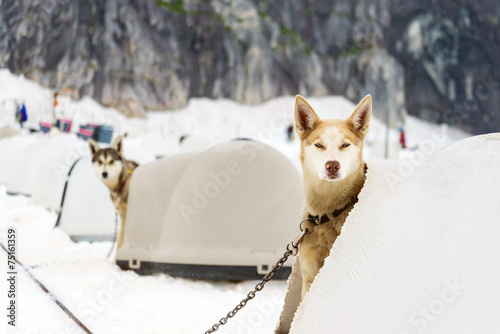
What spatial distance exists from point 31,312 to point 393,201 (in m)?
3.02

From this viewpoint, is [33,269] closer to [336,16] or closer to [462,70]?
[336,16]

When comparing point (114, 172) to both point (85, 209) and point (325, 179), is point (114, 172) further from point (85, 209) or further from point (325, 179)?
point (325, 179)

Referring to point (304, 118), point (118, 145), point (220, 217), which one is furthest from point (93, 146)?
point (304, 118)

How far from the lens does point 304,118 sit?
6.23 feet

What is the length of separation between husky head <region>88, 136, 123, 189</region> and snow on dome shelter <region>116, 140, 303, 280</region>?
2.54ft

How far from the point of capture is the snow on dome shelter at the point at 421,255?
1372mm

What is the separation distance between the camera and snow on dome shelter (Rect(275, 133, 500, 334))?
4.50 ft

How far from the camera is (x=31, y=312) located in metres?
3.18

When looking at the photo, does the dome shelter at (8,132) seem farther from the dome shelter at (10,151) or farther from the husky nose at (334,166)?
the husky nose at (334,166)

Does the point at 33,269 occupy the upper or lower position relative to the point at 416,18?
lower

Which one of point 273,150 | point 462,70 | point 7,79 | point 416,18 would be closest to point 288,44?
point 416,18

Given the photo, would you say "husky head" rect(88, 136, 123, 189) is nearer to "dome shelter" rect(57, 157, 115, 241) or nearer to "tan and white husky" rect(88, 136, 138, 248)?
"tan and white husky" rect(88, 136, 138, 248)

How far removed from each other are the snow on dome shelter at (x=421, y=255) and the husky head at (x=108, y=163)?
4262 millimetres

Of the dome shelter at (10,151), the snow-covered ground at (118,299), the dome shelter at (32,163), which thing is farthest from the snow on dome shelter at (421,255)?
the dome shelter at (10,151)
